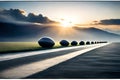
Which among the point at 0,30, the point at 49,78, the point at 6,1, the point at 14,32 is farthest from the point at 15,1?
the point at 49,78

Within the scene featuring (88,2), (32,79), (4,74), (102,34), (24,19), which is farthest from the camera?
(102,34)

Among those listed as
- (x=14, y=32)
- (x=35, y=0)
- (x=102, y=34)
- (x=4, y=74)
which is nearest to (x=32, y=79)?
(x=4, y=74)

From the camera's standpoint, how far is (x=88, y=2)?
12.0 meters

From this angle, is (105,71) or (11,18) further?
(11,18)

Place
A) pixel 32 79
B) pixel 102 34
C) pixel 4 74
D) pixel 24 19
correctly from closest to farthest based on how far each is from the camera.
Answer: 1. pixel 32 79
2. pixel 4 74
3. pixel 24 19
4. pixel 102 34

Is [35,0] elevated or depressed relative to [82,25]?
elevated

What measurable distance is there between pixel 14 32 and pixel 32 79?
6.80 m

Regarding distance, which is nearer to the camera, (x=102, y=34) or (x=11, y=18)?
(x=11, y=18)

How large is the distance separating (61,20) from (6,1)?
2867mm

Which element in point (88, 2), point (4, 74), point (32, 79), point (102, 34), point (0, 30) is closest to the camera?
point (32, 79)

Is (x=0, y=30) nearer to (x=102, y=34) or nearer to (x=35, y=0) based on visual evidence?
(x=35, y=0)

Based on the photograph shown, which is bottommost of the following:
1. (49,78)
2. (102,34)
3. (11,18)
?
(49,78)

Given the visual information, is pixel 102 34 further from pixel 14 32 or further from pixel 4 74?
pixel 4 74

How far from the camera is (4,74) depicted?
31.1 ft
